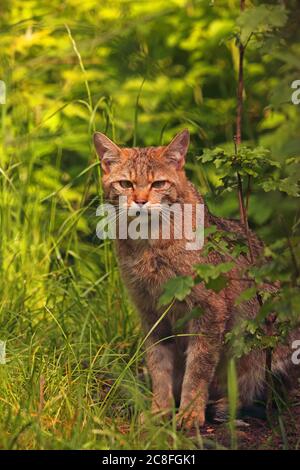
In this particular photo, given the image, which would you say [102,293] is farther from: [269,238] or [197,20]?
[197,20]

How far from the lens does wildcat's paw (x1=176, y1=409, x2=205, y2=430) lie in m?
4.26

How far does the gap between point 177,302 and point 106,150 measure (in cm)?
84

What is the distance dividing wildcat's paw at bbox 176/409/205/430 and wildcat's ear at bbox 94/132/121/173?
1.25 meters

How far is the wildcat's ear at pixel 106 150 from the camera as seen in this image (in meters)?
4.87

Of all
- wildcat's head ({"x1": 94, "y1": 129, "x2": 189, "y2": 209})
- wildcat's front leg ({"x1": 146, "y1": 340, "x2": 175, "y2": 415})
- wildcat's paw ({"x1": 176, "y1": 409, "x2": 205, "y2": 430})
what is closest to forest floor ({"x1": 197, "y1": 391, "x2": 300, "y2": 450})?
wildcat's paw ({"x1": 176, "y1": 409, "x2": 205, "y2": 430})

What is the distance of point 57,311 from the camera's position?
531 cm

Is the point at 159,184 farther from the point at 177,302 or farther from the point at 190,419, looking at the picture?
the point at 190,419

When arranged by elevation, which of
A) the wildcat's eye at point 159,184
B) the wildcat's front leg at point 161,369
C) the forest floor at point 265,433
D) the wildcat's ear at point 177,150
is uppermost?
the wildcat's ear at point 177,150

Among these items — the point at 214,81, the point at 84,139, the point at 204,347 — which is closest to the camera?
the point at 204,347

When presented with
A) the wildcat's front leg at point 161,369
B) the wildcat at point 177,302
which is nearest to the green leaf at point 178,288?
the wildcat at point 177,302

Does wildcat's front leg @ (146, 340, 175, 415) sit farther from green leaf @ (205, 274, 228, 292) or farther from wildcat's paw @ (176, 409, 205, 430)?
green leaf @ (205, 274, 228, 292)

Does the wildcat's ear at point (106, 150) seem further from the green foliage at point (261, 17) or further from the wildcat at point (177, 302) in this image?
the green foliage at point (261, 17)

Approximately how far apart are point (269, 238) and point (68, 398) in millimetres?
1067
